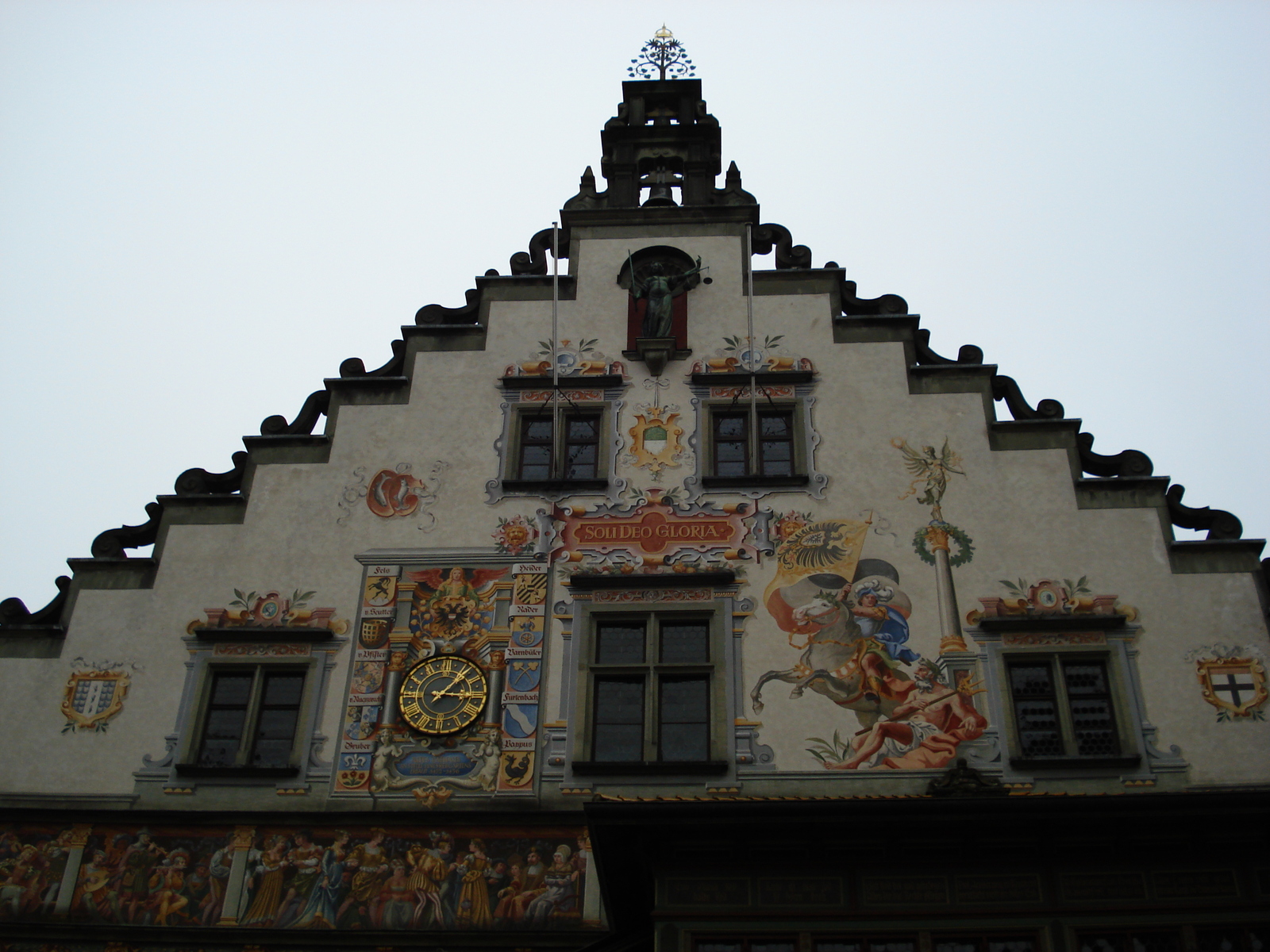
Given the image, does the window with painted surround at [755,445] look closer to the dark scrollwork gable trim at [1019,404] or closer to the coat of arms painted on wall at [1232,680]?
the dark scrollwork gable trim at [1019,404]

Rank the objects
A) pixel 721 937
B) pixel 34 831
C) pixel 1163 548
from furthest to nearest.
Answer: pixel 1163 548 → pixel 34 831 → pixel 721 937

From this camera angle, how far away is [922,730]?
46.5 ft

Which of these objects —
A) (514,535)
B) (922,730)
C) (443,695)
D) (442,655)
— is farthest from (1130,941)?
(514,535)

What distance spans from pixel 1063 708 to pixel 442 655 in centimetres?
611

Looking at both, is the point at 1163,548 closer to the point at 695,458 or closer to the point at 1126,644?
the point at 1126,644

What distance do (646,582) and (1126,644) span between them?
4814mm

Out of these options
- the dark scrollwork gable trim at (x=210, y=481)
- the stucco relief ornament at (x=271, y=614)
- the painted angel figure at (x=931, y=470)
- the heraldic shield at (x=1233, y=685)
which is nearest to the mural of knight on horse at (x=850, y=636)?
the painted angel figure at (x=931, y=470)

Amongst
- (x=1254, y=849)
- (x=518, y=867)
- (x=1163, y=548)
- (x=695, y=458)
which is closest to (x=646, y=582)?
(x=695, y=458)

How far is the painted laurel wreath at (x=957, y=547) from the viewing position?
15.3 metres

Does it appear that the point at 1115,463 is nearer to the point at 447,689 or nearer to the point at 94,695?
the point at 447,689

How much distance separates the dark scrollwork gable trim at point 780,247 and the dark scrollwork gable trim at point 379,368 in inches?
174

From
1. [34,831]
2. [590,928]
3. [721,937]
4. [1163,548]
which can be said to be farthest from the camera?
[1163,548]

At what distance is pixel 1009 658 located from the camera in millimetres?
14602

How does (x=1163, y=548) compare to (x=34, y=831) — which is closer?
(x=34, y=831)
